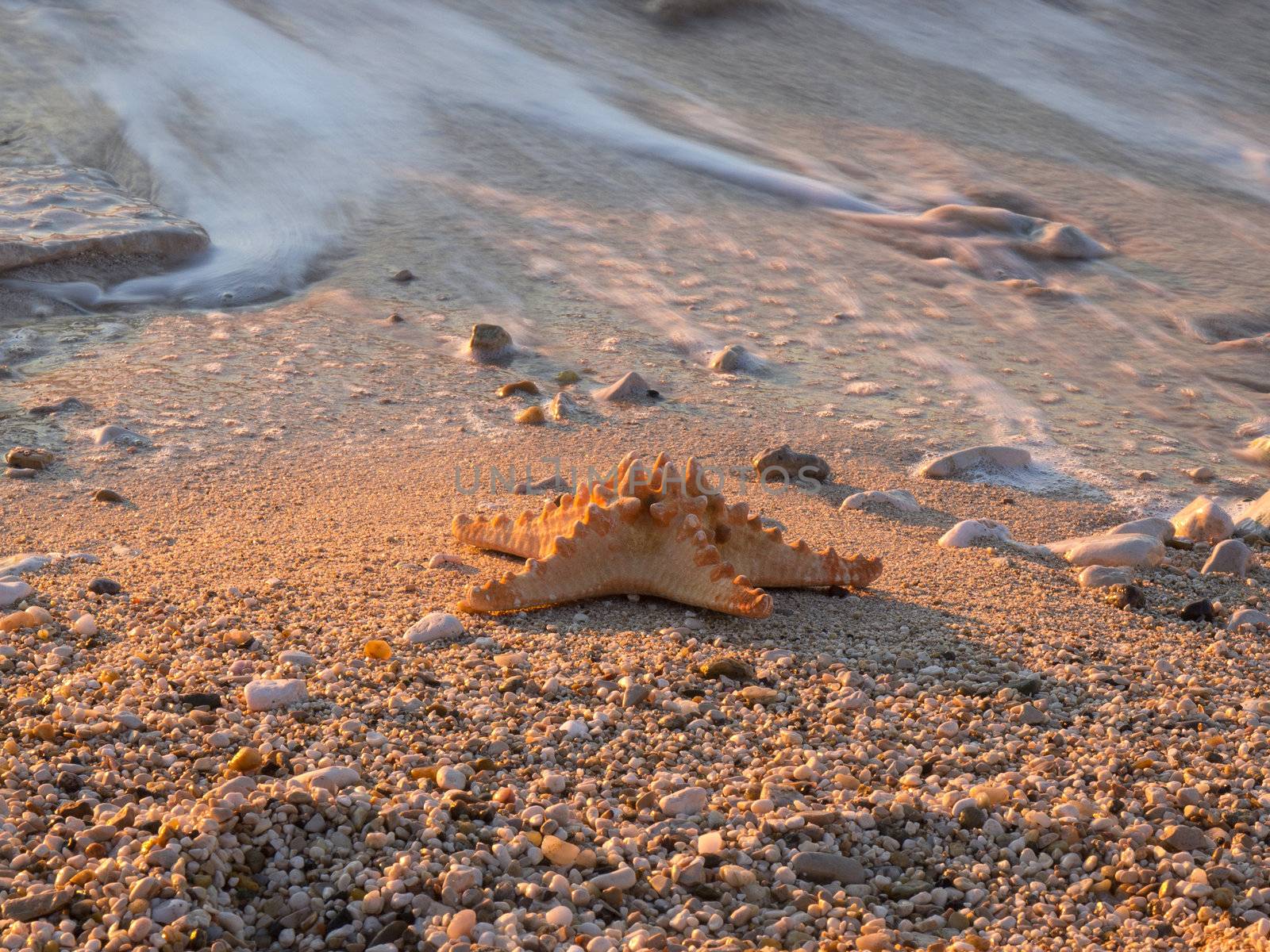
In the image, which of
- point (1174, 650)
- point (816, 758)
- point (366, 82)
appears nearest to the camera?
point (816, 758)

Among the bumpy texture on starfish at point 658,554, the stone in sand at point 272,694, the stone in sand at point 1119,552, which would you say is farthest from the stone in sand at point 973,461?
the stone in sand at point 272,694

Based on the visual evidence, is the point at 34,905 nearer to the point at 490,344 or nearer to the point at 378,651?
the point at 378,651

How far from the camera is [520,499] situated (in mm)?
3848

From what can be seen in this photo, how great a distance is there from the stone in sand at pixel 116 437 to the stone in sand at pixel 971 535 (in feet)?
9.00

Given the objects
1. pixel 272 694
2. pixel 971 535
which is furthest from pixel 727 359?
pixel 272 694

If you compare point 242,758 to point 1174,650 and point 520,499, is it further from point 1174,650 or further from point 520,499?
point 1174,650

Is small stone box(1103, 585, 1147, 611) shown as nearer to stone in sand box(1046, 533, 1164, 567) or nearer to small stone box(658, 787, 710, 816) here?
stone in sand box(1046, 533, 1164, 567)

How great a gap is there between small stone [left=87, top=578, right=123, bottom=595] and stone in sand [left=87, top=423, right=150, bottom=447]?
1464 millimetres

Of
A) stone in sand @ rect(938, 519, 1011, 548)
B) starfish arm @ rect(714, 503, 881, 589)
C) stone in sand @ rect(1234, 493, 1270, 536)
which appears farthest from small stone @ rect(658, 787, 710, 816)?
stone in sand @ rect(1234, 493, 1270, 536)

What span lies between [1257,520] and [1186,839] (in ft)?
6.97

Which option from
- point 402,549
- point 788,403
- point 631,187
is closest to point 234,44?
point 631,187

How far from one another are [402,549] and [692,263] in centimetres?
351

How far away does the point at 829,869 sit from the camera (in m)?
1.95

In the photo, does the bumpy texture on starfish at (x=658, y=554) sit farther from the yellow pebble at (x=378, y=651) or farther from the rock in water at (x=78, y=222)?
the rock in water at (x=78, y=222)
